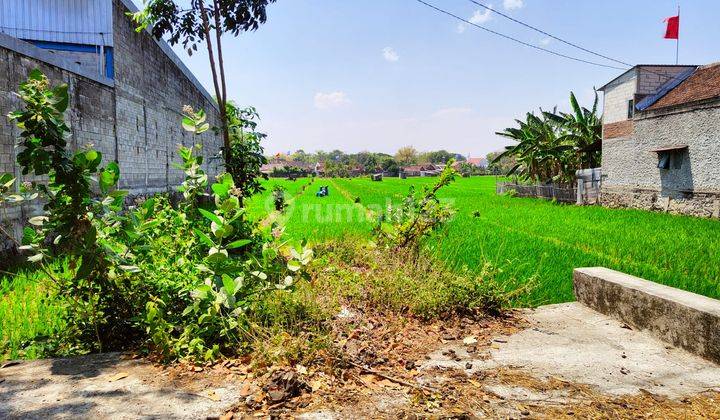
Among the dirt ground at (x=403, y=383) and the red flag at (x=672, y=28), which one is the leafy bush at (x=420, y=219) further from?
the red flag at (x=672, y=28)

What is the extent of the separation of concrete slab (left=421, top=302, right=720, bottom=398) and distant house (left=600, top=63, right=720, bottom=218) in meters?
11.6

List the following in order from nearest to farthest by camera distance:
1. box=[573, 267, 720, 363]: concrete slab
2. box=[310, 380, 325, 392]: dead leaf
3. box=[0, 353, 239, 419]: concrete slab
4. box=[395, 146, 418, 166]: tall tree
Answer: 1. box=[0, 353, 239, 419]: concrete slab
2. box=[310, 380, 325, 392]: dead leaf
3. box=[573, 267, 720, 363]: concrete slab
4. box=[395, 146, 418, 166]: tall tree

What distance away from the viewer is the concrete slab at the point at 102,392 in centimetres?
230

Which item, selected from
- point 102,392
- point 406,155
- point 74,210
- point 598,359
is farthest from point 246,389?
point 406,155

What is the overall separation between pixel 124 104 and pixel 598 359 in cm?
1047

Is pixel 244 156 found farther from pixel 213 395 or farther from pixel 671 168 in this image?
pixel 671 168

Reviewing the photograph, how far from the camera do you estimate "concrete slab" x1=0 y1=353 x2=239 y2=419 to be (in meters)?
2.30

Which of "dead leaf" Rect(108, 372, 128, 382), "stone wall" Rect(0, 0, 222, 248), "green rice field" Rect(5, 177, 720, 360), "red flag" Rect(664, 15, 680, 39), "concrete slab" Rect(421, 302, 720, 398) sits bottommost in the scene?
"concrete slab" Rect(421, 302, 720, 398)

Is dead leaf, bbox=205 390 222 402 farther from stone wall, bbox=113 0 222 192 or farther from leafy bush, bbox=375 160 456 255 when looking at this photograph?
stone wall, bbox=113 0 222 192

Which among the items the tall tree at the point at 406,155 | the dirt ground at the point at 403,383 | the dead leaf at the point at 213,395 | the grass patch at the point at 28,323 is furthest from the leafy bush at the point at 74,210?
the tall tree at the point at 406,155

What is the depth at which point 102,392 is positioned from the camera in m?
2.51

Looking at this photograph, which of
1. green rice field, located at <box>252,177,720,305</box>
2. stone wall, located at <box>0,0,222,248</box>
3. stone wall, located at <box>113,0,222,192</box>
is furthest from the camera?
stone wall, located at <box>113,0,222,192</box>

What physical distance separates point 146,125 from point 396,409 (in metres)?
11.3

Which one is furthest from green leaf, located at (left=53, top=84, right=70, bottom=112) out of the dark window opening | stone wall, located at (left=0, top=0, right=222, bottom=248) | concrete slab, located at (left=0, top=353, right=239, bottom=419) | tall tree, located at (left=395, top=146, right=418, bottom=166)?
tall tree, located at (left=395, top=146, right=418, bottom=166)
